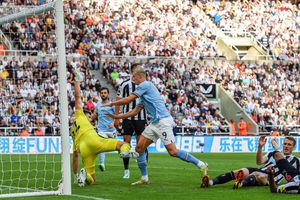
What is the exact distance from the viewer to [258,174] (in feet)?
48.9

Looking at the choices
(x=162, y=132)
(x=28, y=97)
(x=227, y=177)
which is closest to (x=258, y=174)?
(x=227, y=177)

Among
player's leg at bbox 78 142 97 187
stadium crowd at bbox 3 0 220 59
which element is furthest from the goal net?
stadium crowd at bbox 3 0 220 59

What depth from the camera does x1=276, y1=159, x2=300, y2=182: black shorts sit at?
13612 millimetres

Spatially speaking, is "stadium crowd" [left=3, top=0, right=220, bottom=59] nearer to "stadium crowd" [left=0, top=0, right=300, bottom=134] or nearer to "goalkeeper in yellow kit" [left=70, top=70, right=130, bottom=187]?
"stadium crowd" [left=0, top=0, right=300, bottom=134]

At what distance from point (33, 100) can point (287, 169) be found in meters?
11.2

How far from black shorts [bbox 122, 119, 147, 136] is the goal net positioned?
62.8 inches

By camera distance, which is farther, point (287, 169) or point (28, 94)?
point (28, 94)

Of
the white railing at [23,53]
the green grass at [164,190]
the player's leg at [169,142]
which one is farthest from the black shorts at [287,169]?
the white railing at [23,53]

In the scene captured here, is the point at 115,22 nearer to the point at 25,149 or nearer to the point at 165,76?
the point at 165,76

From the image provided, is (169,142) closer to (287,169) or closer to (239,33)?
(287,169)

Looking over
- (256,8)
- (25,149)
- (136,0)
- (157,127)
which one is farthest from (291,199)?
(256,8)

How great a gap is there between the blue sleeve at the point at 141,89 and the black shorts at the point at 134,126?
2704 millimetres

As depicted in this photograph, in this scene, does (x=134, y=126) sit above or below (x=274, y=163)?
above

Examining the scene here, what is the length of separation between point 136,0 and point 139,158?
31306 mm
